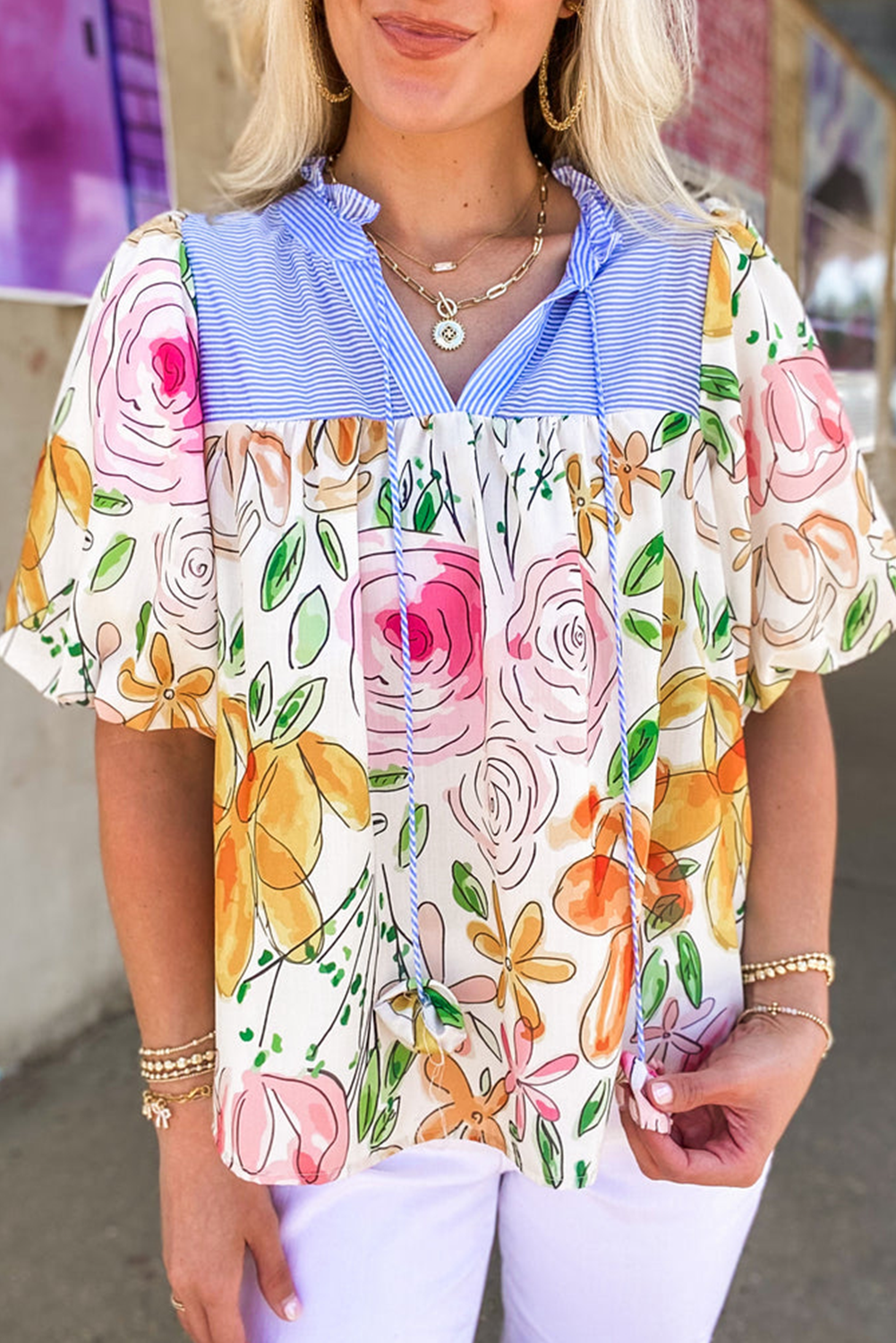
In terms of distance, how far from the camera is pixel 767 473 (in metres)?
1.04

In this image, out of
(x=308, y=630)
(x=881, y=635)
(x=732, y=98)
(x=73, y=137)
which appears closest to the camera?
(x=308, y=630)

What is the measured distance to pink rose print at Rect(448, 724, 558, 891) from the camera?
939 mm

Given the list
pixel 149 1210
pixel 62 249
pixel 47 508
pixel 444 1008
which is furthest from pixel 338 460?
pixel 149 1210

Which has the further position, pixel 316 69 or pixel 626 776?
pixel 316 69

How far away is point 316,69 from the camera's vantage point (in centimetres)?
115

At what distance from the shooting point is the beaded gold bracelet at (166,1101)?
3.33 feet

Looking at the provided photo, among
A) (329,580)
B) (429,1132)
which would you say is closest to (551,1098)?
(429,1132)

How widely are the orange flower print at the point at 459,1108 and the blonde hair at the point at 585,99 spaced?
793 mm

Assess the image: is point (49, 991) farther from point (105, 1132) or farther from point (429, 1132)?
point (429, 1132)

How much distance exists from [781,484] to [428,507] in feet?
1.08

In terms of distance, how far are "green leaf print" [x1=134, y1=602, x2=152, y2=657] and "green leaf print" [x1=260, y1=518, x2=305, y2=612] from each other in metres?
0.10

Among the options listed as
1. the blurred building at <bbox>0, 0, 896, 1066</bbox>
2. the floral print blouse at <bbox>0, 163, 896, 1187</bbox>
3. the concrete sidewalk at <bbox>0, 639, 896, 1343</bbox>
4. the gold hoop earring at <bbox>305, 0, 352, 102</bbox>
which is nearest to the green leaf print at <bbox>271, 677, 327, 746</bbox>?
the floral print blouse at <bbox>0, 163, 896, 1187</bbox>

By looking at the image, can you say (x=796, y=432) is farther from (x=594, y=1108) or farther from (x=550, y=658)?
(x=594, y=1108)

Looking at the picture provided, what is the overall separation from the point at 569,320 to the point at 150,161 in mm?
1773
